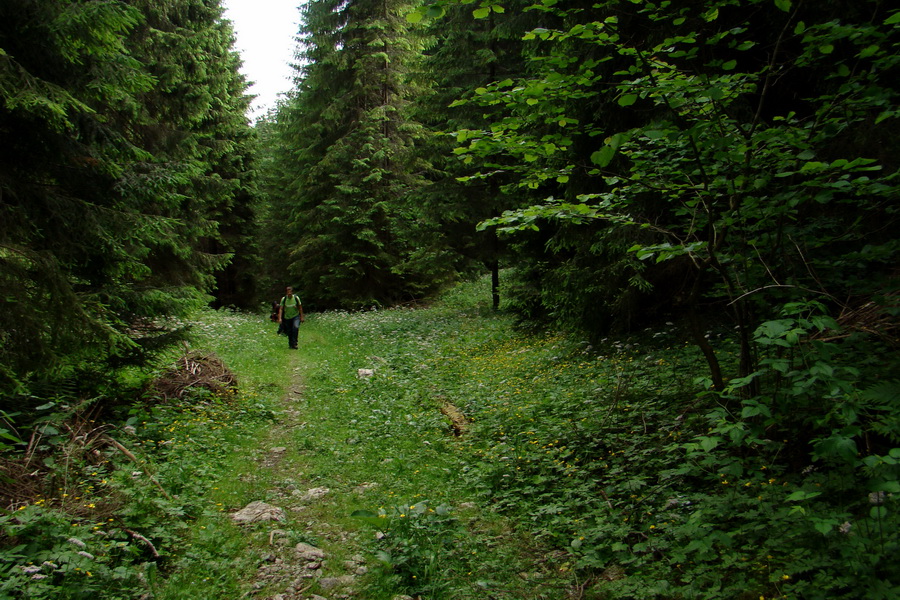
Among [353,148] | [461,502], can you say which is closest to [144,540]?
[461,502]

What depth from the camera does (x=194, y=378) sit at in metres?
8.77

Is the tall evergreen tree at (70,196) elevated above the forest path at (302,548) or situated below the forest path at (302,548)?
above

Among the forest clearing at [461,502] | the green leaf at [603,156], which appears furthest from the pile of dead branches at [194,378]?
the green leaf at [603,156]

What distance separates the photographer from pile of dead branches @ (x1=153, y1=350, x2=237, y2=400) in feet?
27.1

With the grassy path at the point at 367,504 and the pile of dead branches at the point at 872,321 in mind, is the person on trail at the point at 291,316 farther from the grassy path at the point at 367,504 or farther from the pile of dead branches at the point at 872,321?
the pile of dead branches at the point at 872,321

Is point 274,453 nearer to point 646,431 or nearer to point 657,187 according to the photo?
point 646,431

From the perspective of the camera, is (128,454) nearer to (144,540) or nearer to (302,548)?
(144,540)

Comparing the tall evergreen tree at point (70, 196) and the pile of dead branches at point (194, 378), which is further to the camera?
the pile of dead branches at point (194, 378)

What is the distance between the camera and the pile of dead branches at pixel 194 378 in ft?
27.1

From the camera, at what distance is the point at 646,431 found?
546cm

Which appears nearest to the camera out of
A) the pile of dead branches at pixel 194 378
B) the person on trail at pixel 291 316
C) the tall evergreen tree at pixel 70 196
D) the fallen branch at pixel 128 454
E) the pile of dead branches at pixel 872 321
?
the pile of dead branches at pixel 872 321

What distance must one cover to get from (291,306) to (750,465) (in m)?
13.4

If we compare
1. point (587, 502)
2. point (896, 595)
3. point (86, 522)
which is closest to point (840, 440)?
point (896, 595)

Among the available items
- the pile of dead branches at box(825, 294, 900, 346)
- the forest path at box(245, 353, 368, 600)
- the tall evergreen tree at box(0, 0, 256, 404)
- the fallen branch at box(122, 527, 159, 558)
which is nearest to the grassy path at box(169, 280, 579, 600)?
the forest path at box(245, 353, 368, 600)
